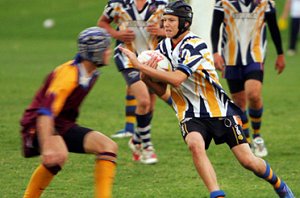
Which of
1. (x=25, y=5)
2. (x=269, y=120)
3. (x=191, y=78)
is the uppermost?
(x=191, y=78)

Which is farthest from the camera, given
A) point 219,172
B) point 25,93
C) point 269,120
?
point 25,93

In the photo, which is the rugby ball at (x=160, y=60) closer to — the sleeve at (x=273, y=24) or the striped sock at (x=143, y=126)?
the striped sock at (x=143, y=126)

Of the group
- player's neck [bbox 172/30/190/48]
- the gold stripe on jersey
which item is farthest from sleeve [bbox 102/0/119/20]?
the gold stripe on jersey

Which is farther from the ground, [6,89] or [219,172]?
[219,172]

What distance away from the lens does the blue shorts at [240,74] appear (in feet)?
34.4

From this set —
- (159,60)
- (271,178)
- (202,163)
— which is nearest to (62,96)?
(159,60)

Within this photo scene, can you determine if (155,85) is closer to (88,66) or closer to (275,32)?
(88,66)

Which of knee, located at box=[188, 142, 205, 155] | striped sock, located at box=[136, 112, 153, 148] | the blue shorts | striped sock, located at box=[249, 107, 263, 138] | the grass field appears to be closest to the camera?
knee, located at box=[188, 142, 205, 155]

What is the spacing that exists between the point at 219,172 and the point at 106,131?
297 centimetres

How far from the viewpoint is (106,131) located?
12.1 metres

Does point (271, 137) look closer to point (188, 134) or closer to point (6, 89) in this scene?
point (188, 134)

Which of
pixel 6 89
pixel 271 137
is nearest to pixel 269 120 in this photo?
pixel 271 137

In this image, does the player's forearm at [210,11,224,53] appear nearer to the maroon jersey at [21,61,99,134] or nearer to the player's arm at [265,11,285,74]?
the player's arm at [265,11,285,74]

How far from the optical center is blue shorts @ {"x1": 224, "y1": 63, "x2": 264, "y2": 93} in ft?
34.4
